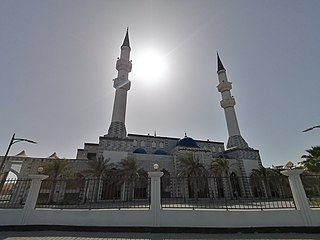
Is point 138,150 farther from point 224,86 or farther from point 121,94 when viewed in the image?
point 224,86

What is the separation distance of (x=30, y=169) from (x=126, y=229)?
24.3 m

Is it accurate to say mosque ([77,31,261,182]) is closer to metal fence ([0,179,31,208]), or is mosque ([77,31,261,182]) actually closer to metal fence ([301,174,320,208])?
metal fence ([0,179,31,208])

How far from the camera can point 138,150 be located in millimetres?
33344

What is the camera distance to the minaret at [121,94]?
92.8ft

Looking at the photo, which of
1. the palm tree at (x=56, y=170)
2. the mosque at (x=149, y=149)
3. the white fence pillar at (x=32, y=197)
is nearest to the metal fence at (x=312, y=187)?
the white fence pillar at (x=32, y=197)

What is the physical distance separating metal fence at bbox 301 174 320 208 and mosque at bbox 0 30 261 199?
20.8 metres

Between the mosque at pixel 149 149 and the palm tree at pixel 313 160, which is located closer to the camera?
the palm tree at pixel 313 160

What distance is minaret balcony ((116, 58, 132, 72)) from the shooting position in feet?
101

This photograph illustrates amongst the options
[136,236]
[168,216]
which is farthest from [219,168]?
[136,236]

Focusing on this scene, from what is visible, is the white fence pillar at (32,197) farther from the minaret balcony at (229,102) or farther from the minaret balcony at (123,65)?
the minaret balcony at (229,102)

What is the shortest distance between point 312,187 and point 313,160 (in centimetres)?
1475

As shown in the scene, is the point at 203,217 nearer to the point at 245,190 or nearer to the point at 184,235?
the point at 184,235

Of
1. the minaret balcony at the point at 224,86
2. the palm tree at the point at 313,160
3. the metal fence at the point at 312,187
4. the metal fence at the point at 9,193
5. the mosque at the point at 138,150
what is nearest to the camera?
the metal fence at the point at 312,187

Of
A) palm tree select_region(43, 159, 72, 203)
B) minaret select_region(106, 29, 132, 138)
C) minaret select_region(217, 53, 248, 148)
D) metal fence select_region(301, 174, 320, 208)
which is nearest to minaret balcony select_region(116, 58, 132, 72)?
minaret select_region(106, 29, 132, 138)
